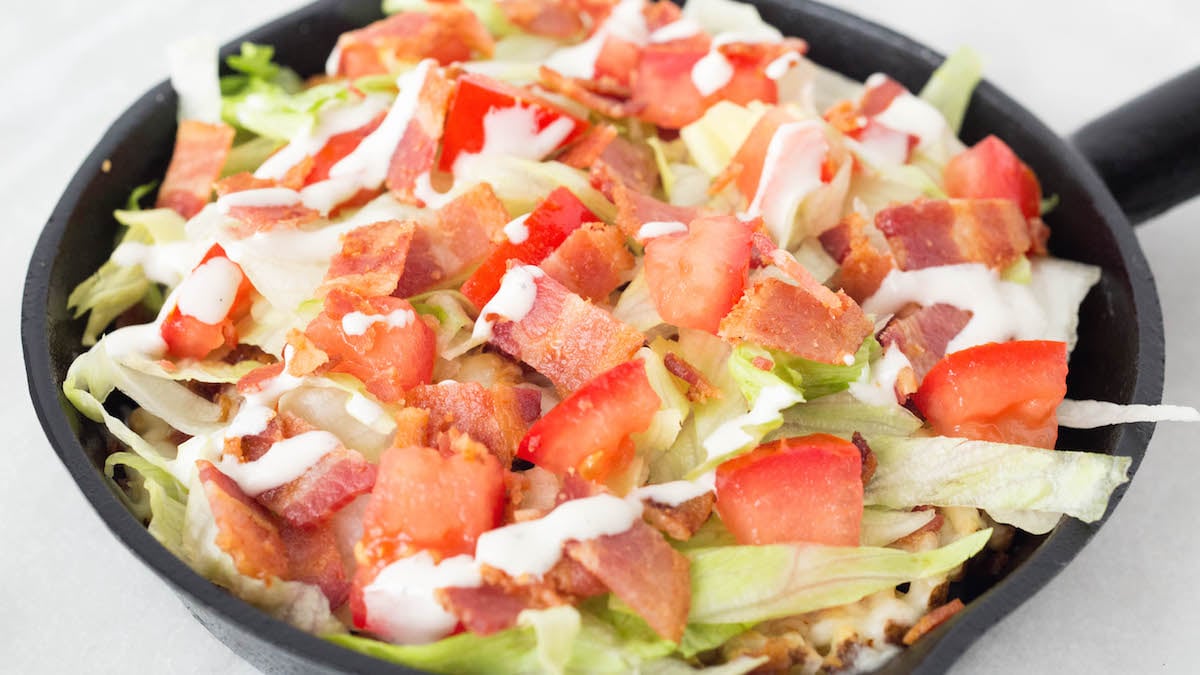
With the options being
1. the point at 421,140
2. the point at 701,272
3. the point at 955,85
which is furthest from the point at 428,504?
the point at 955,85

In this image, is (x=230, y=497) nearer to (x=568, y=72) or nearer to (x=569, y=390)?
(x=569, y=390)

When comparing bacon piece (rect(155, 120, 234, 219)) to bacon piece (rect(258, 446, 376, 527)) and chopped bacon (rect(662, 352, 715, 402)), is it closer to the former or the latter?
bacon piece (rect(258, 446, 376, 527))

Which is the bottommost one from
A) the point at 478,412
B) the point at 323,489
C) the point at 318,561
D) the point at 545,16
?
the point at 318,561

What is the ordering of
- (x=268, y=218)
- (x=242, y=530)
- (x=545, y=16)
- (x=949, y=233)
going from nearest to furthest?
(x=242, y=530), (x=268, y=218), (x=949, y=233), (x=545, y=16)

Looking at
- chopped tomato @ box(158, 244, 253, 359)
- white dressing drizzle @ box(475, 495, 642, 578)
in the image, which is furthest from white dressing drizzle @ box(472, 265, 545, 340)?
chopped tomato @ box(158, 244, 253, 359)

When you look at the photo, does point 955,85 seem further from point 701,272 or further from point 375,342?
point 375,342

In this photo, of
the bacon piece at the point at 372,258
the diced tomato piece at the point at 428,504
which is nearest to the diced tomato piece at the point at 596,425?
the diced tomato piece at the point at 428,504

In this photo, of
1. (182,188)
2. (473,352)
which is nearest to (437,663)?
(473,352)
